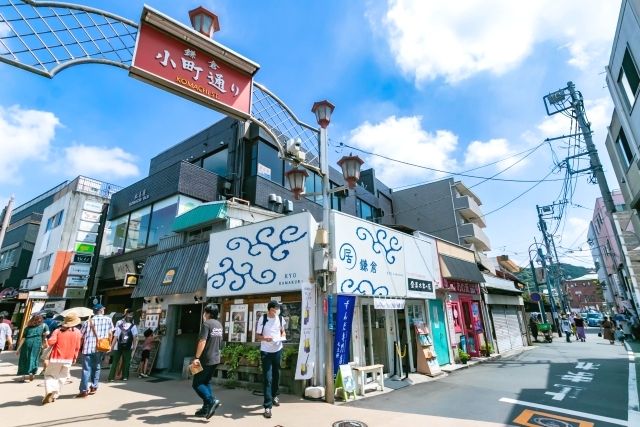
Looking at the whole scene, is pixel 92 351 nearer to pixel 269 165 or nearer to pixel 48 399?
pixel 48 399

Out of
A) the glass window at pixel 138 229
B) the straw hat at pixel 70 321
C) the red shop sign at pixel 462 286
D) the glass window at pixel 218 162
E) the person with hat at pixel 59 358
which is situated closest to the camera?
the person with hat at pixel 59 358

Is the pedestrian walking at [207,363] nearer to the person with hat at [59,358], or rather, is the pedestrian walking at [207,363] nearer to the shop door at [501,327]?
the person with hat at [59,358]

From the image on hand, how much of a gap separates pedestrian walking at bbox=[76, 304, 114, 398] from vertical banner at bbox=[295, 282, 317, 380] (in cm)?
502

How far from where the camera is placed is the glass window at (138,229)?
17078mm

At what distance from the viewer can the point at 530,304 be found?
28.1 metres

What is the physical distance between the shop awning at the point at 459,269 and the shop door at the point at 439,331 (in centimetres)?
136

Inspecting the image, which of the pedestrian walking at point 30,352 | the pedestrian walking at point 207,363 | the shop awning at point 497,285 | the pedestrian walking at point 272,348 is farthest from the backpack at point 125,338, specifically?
the shop awning at point 497,285

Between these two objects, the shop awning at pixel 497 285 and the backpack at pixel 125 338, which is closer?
the backpack at pixel 125 338

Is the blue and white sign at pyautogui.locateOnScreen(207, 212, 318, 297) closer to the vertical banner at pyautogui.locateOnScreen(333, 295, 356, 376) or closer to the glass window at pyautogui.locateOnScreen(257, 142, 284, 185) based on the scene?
the vertical banner at pyautogui.locateOnScreen(333, 295, 356, 376)

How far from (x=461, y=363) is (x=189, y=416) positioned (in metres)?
10.9

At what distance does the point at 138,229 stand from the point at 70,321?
1119cm

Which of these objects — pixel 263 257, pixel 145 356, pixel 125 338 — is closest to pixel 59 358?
pixel 125 338

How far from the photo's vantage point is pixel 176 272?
476 inches

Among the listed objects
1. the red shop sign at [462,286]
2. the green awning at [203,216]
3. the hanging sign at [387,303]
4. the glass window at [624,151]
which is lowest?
the hanging sign at [387,303]
